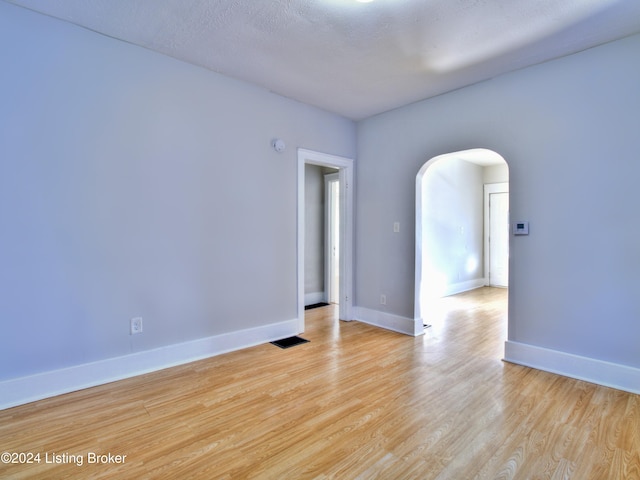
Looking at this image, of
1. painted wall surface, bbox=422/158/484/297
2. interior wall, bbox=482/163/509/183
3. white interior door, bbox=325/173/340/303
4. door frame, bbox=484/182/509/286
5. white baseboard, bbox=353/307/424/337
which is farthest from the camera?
door frame, bbox=484/182/509/286

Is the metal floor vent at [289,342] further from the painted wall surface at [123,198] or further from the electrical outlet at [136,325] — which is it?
the electrical outlet at [136,325]

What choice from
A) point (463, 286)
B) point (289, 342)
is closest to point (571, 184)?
point (289, 342)

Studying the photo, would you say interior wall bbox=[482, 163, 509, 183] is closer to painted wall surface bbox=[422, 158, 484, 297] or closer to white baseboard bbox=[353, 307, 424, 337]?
painted wall surface bbox=[422, 158, 484, 297]

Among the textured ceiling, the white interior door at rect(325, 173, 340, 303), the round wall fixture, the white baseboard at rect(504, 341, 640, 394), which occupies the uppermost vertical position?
the textured ceiling

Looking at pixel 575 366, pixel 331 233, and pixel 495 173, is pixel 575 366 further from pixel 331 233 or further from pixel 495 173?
pixel 495 173

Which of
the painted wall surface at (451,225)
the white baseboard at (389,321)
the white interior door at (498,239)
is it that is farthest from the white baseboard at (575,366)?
the white interior door at (498,239)

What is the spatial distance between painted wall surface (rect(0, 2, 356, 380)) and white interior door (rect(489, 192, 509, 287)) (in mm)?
5349

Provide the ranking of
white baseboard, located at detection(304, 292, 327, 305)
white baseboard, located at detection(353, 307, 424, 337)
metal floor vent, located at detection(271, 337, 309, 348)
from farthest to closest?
white baseboard, located at detection(304, 292, 327, 305)
white baseboard, located at detection(353, 307, 424, 337)
metal floor vent, located at detection(271, 337, 309, 348)

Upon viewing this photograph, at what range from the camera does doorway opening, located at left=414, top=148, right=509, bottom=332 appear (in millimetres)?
5742

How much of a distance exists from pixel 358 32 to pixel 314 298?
13.3 ft

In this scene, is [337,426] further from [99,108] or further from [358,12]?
[99,108]

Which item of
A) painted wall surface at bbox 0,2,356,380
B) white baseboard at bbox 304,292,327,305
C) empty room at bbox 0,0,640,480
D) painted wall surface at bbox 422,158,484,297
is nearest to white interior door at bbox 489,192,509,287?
painted wall surface at bbox 422,158,484,297

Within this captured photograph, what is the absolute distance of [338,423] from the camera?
79.0 inches

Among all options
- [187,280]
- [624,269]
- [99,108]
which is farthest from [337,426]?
[99,108]
